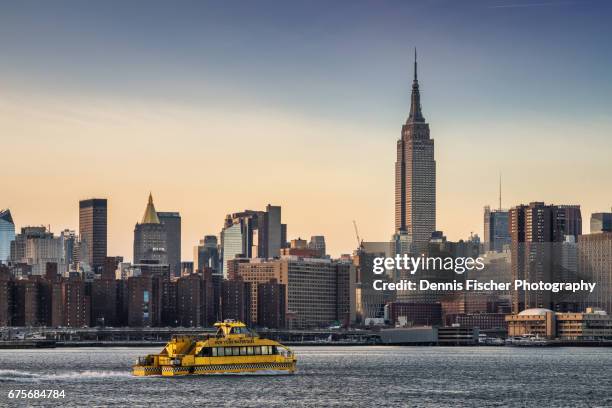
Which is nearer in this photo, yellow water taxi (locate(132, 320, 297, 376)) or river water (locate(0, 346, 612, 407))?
river water (locate(0, 346, 612, 407))

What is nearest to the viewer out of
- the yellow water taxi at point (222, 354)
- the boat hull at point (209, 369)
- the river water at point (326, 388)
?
the river water at point (326, 388)

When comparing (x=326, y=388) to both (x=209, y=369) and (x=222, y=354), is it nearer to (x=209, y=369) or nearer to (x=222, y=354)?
(x=222, y=354)

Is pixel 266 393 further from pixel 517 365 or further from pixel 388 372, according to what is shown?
pixel 517 365

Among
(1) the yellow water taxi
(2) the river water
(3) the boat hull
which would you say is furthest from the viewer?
(3) the boat hull

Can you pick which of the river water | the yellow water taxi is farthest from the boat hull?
the river water

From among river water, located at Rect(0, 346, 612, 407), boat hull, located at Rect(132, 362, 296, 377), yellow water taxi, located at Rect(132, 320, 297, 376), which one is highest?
yellow water taxi, located at Rect(132, 320, 297, 376)

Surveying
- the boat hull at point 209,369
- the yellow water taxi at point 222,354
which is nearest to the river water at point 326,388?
the boat hull at point 209,369

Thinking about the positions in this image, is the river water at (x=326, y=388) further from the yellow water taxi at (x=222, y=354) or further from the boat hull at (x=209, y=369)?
the yellow water taxi at (x=222, y=354)

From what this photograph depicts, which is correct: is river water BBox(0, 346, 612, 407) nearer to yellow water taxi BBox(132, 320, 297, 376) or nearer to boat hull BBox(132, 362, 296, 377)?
boat hull BBox(132, 362, 296, 377)
